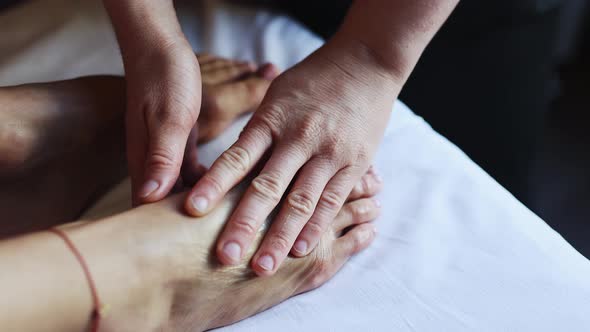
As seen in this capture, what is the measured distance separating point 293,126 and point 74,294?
34cm

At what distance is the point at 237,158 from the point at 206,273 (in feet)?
0.47

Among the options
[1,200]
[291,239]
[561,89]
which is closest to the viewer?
[291,239]

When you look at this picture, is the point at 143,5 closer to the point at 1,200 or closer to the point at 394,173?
the point at 1,200

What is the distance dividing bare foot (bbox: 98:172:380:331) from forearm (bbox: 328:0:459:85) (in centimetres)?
28

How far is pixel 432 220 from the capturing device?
0.79 m

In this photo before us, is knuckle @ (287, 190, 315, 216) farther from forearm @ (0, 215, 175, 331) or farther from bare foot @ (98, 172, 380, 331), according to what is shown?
forearm @ (0, 215, 175, 331)

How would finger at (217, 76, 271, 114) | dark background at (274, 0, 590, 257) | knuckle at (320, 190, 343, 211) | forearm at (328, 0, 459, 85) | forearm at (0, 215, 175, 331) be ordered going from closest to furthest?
forearm at (0, 215, 175, 331), knuckle at (320, 190, 343, 211), forearm at (328, 0, 459, 85), finger at (217, 76, 271, 114), dark background at (274, 0, 590, 257)

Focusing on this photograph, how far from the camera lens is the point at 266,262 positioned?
0.68 m

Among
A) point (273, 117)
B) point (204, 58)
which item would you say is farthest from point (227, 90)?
point (273, 117)

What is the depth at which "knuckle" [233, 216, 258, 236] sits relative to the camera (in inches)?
26.4

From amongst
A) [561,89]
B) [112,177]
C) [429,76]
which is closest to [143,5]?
[112,177]

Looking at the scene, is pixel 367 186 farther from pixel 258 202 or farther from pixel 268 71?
pixel 268 71

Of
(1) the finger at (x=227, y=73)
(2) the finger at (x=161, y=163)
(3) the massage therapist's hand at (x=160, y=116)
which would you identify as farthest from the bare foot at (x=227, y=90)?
(2) the finger at (x=161, y=163)

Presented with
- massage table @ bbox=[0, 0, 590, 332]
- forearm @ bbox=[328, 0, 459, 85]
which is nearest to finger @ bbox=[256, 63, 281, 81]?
massage table @ bbox=[0, 0, 590, 332]
